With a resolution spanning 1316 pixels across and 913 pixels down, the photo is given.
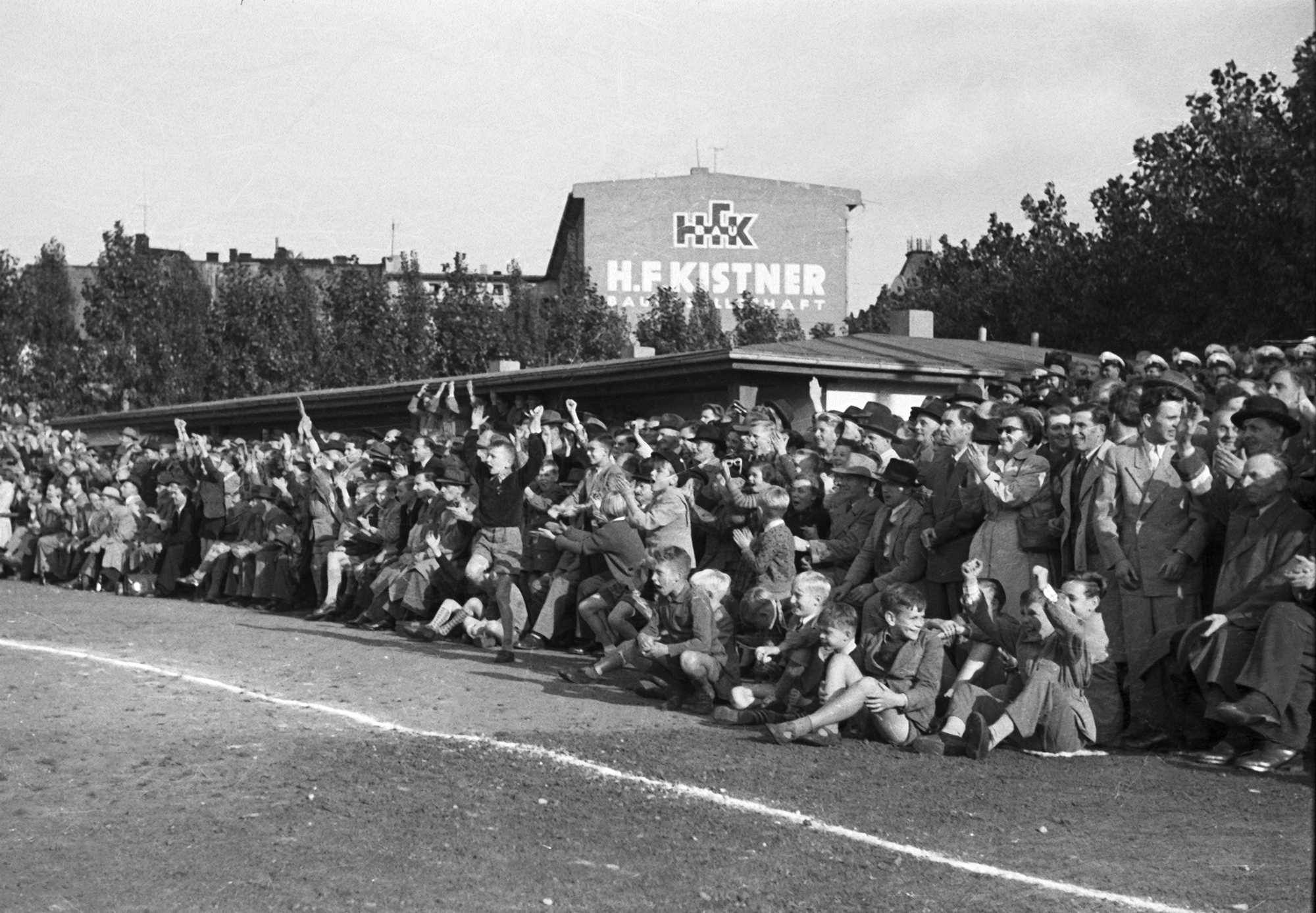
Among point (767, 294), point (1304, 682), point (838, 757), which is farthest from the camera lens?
point (767, 294)

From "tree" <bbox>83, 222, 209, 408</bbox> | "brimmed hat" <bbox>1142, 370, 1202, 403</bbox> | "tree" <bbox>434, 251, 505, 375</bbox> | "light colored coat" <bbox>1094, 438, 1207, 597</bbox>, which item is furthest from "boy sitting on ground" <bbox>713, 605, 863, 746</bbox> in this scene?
"tree" <bbox>83, 222, 209, 408</bbox>

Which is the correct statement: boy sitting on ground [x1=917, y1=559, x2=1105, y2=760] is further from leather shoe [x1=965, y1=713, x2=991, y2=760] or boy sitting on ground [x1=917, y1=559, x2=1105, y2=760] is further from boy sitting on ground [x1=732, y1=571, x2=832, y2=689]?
boy sitting on ground [x1=732, y1=571, x2=832, y2=689]

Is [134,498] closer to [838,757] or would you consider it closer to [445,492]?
[445,492]

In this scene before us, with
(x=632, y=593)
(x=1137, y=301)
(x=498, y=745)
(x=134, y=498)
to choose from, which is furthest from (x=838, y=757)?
(x=1137, y=301)

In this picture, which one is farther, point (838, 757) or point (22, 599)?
point (22, 599)

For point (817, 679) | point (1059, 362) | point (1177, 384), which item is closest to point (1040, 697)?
point (817, 679)

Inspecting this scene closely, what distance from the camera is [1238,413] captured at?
9445 mm

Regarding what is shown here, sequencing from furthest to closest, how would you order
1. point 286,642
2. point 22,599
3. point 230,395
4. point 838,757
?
point 230,395
point 22,599
point 286,642
point 838,757

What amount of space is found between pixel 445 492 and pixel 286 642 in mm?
2078

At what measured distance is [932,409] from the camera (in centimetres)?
1300

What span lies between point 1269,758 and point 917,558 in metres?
3.40

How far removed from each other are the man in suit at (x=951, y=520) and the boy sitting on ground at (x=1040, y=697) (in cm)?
164

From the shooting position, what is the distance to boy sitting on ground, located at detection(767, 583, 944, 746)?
947cm

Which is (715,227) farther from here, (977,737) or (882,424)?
(977,737)
